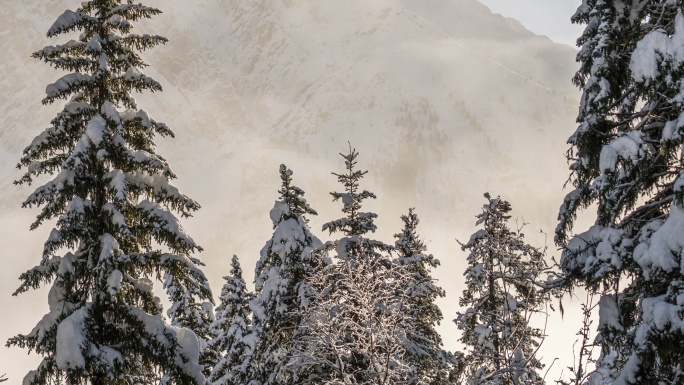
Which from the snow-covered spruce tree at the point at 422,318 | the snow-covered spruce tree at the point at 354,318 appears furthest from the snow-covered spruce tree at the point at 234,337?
the snow-covered spruce tree at the point at 354,318

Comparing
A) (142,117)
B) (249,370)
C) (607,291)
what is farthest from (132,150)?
(249,370)

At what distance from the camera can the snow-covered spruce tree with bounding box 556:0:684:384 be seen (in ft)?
23.7

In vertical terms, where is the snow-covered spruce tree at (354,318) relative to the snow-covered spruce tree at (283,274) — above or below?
below

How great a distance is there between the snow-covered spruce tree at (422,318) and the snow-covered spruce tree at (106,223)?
4964 millimetres

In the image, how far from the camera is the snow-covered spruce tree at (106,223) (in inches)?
413

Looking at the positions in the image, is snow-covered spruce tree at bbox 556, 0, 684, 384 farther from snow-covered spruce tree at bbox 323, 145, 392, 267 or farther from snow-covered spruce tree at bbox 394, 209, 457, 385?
snow-covered spruce tree at bbox 323, 145, 392, 267

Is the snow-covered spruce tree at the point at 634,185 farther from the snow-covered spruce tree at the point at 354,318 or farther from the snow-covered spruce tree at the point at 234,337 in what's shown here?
the snow-covered spruce tree at the point at 234,337

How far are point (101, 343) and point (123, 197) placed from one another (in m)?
2.49

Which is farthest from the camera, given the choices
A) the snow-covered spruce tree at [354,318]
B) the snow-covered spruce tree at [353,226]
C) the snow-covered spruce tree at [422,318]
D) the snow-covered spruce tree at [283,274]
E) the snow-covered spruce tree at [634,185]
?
the snow-covered spruce tree at [283,274]

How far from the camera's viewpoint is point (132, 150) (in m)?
11.4

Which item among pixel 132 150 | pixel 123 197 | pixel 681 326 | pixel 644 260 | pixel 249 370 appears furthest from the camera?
pixel 249 370

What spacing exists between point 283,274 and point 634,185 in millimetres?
10450

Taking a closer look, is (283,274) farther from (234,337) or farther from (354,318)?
(234,337)

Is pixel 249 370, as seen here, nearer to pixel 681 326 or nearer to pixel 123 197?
pixel 123 197
